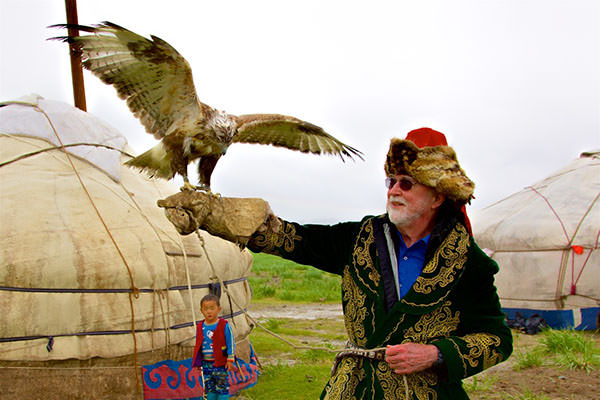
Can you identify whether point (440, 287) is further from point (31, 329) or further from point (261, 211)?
point (31, 329)

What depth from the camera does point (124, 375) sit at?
381 centimetres

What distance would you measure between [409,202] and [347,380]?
0.65 metres

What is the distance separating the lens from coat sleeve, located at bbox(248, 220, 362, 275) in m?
1.88

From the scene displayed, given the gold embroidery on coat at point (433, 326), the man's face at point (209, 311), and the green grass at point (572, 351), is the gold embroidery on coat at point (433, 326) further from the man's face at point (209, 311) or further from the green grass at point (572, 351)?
the green grass at point (572, 351)

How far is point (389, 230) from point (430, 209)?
166 mm

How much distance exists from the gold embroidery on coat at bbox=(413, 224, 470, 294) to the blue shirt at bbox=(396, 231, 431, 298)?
0.22ft

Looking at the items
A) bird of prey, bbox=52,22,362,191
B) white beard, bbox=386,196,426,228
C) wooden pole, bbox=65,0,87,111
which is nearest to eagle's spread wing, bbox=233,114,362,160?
bird of prey, bbox=52,22,362,191

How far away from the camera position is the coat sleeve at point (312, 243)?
1.88 metres

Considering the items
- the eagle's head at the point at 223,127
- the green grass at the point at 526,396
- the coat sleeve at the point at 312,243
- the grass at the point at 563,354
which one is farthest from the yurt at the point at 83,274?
the grass at the point at 563,354

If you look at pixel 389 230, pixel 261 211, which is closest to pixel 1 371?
pixel 261 211

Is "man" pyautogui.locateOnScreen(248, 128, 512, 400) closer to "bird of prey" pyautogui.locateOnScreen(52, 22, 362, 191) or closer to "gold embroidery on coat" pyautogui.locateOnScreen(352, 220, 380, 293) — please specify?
"gold embroidery on coat" pyautogui.locateOnScreen(352, 220, 380, 293)

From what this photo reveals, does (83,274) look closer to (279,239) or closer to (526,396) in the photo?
(279,239)

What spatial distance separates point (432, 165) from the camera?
1795 millimetres

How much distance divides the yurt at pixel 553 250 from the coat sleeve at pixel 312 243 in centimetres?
615
